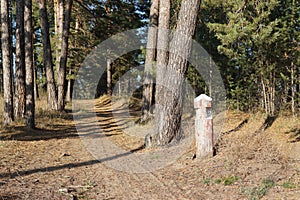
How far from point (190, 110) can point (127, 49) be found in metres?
7.69

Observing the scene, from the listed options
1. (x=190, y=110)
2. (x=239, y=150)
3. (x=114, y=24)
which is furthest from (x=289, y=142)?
(x=114, y=24)

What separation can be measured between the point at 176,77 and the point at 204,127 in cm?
184

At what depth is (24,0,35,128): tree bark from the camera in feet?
34.6

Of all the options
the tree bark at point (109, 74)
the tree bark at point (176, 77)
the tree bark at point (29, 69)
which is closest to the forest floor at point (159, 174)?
the tree bark at point (176, 77)

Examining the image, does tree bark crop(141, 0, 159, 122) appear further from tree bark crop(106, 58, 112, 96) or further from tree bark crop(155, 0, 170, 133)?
tree bark crop(106, 58, 112, 96)

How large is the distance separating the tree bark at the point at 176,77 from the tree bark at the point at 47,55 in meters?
8.44

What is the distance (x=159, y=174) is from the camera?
19.5ft

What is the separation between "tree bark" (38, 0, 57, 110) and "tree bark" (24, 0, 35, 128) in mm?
2774

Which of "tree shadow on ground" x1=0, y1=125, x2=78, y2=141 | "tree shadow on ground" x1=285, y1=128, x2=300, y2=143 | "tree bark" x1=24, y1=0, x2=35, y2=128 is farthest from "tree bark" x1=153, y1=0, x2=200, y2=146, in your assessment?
"tree bark" x1=24, y1=0, x2=35, y2=128

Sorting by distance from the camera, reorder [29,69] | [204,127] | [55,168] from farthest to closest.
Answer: [29,69]
[204,127]
[55,168]

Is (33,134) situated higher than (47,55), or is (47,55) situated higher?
(47,55)

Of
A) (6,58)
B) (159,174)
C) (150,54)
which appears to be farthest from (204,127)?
(6,58)

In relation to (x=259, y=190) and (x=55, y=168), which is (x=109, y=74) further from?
(x=259, y=190)

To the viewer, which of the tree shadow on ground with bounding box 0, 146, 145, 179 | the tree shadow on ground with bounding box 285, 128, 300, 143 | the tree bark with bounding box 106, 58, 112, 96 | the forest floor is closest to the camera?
the forest floor
